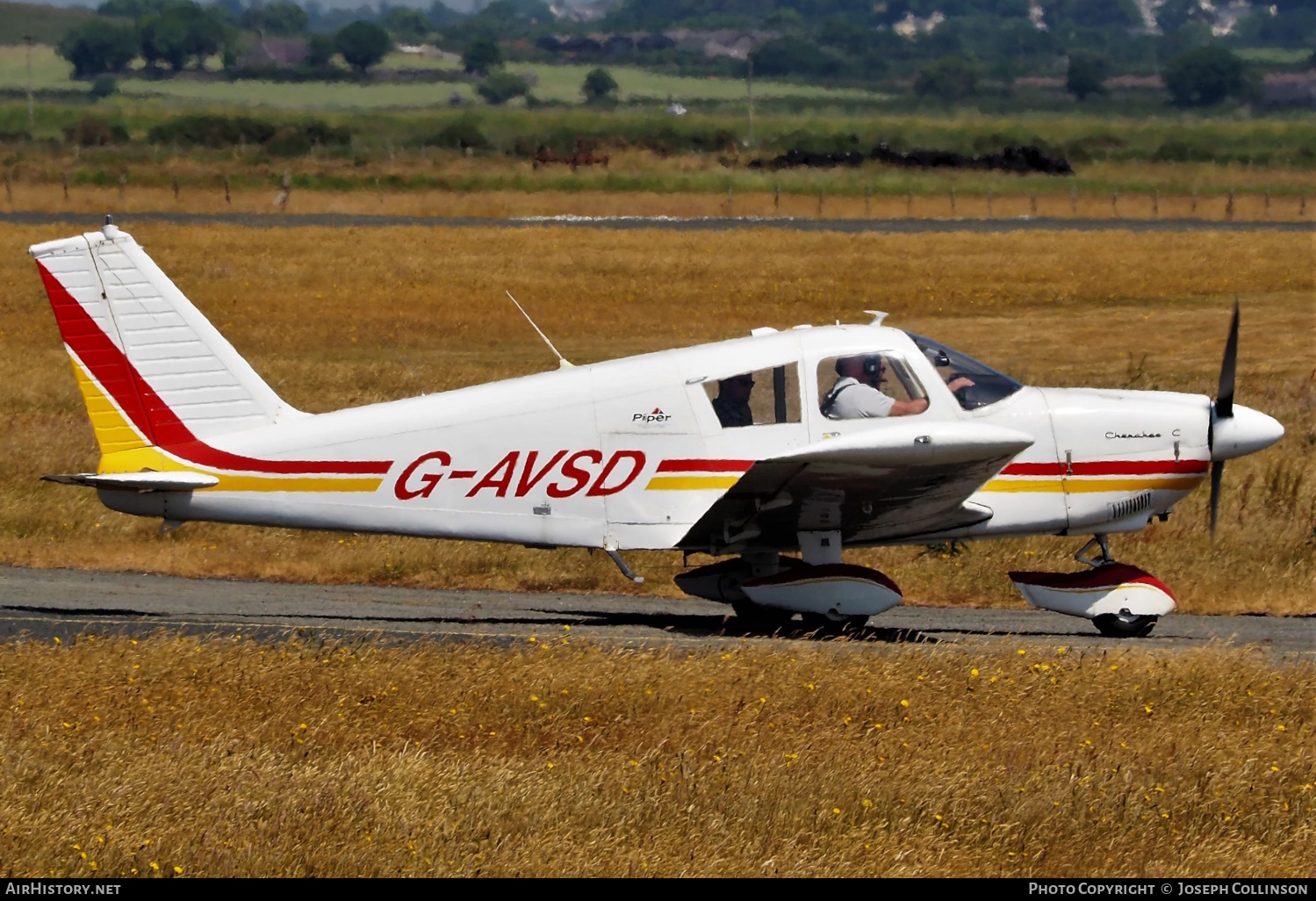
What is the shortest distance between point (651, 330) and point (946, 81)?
96.3 m

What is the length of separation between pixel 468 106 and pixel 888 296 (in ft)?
245

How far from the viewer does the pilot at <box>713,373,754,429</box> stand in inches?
430

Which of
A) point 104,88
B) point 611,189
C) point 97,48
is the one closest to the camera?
point 611,189

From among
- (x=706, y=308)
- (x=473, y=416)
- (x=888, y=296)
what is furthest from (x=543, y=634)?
(x=888, y=296)

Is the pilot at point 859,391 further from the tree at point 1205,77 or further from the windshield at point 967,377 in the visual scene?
the tree at point 1205,77

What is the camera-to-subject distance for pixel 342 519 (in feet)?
36.9

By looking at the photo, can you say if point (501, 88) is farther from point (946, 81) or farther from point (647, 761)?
point (647, 761)

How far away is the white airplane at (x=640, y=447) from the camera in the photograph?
10.9 meters

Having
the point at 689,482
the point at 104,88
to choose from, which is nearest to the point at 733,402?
the point at 689,482

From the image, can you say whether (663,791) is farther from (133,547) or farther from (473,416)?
(133,547)

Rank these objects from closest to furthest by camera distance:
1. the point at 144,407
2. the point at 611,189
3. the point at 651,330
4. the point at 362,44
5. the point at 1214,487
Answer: the point at 144,407 < the point at 1214,487 < the point at 651,330 < the point at 611,189 < the point at 362,44

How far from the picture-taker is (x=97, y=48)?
139625 mm

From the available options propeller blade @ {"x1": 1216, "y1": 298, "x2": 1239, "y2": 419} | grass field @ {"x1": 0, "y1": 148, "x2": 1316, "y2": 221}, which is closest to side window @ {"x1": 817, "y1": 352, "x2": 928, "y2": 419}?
propeller blade @ {"x1": 1216, "y1": 298, "x2": 1239, "y2": 419}

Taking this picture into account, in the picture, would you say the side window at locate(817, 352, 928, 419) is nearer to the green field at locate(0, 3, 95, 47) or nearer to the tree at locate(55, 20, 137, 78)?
the tree at locate(55, 20, 137, 78)
